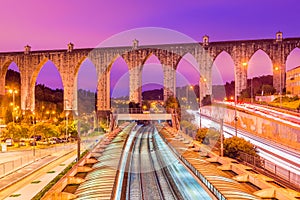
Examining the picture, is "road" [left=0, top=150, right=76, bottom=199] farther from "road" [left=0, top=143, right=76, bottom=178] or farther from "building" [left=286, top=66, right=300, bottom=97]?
"building" [left=286, top=66, right=300, bottom=97]

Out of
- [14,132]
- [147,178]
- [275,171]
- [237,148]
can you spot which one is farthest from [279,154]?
[14,132]

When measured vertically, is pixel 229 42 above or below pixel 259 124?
above

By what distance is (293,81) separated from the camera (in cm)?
4866

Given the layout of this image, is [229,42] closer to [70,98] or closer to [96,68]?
[96,68]

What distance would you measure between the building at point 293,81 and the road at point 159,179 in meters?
28.4

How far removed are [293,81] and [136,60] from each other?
87.4ft

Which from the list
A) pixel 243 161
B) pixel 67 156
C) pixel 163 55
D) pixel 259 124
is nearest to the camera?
pixel 243 161

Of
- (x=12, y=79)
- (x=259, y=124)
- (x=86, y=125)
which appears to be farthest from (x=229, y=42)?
(x=12, y=79)

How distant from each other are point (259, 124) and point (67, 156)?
64.3ft

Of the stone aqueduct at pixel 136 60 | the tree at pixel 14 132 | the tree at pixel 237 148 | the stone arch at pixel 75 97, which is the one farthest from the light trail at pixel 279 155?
the stone arch at pixel 75 97

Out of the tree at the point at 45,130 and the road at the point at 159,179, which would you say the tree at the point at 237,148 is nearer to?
the road at the point at 159,179

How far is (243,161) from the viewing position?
1861cm

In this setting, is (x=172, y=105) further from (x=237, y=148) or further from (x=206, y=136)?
(x=237, y=148)

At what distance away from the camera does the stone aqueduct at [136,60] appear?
49.2m
